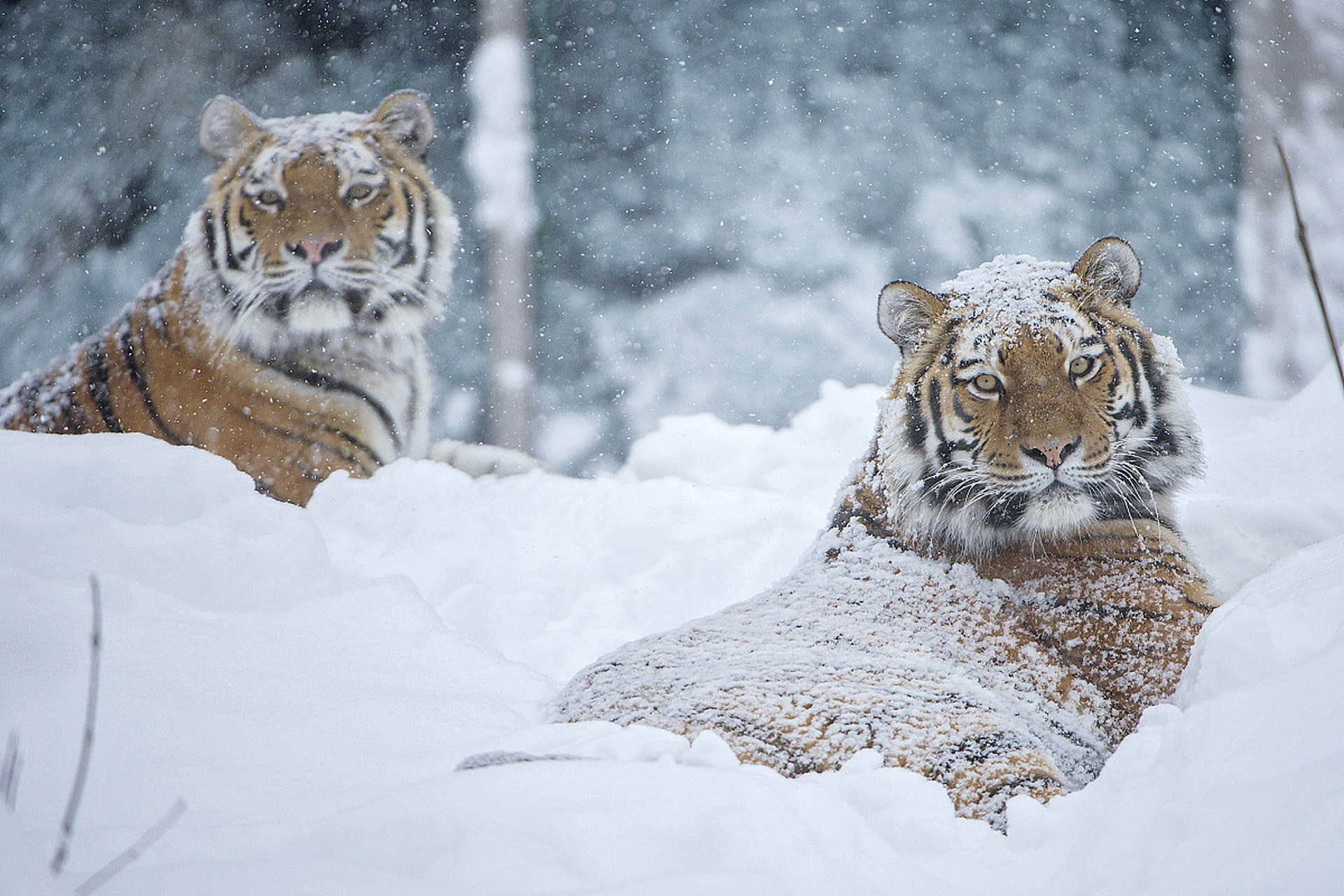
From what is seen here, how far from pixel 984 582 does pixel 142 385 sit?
8.84ft

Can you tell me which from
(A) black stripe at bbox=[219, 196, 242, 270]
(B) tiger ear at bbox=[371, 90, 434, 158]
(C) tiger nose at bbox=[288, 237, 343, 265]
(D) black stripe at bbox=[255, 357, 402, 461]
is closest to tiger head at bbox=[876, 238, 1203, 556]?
(D) black stripe at bbox=[255, 357, 402, 461]

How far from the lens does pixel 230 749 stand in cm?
124

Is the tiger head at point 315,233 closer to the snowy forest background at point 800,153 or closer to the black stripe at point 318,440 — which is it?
the black stripe at point 318,440

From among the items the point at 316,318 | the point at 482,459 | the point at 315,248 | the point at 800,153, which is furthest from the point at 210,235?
the point at 800,153

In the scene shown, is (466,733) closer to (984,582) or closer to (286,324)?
(984,582)

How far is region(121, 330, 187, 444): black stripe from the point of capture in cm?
292

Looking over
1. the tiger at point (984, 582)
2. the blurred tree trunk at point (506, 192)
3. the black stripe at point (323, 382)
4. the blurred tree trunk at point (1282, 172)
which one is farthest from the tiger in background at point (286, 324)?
the blurred tree trunk at point (1282, 172)

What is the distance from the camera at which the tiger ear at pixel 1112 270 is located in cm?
191

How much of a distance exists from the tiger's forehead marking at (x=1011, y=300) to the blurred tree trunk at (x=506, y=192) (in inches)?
89.2

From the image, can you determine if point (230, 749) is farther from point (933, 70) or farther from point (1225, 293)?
point (1225, 293)

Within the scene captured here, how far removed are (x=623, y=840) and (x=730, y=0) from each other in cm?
388

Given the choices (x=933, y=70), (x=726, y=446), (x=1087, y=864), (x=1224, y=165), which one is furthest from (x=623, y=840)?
(x=1224, y=165)

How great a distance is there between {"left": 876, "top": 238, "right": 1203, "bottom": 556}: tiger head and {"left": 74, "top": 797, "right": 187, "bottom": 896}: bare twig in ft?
4.67

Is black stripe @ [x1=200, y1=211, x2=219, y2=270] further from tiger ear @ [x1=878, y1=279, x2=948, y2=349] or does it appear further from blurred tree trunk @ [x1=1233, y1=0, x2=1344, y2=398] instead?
blurred tree trunk @ [x1=1233, y1=0, x2=1344, y2=398]
